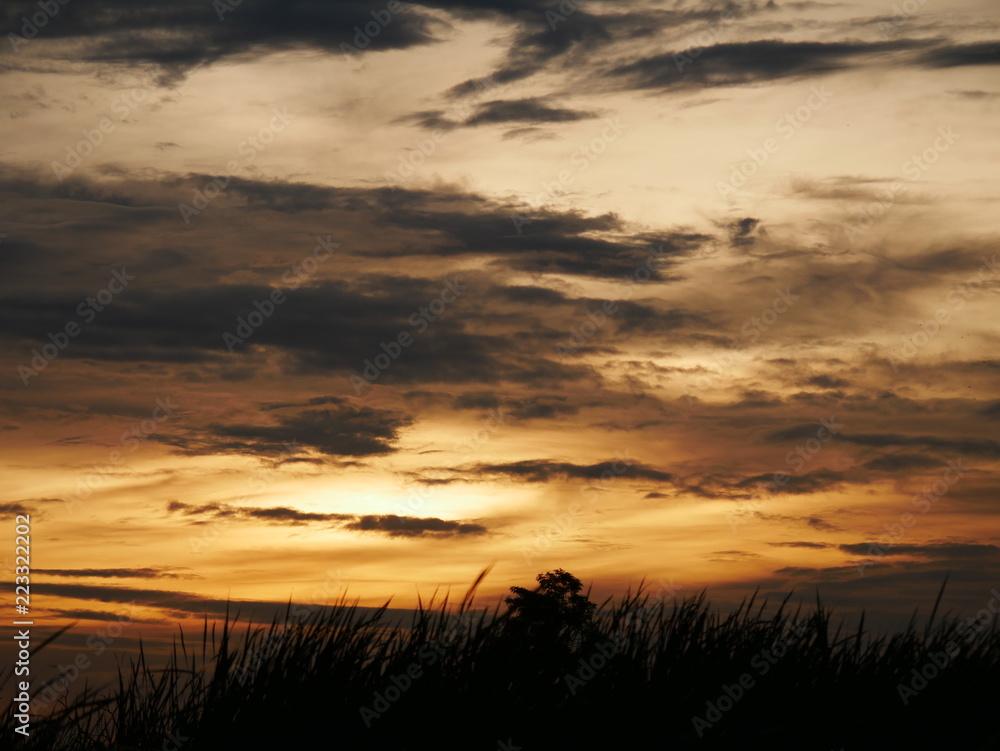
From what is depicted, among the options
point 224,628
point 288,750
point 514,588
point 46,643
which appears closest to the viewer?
point 46,643

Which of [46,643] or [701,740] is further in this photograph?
[701,740]

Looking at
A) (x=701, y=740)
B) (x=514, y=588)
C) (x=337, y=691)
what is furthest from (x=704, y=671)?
(x=514, y=588)

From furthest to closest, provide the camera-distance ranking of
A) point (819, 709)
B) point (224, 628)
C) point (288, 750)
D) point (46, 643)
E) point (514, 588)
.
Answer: point (514, 588) → point (819, 709) → point (224, 628) → point (288, 750) → point (46, 643)

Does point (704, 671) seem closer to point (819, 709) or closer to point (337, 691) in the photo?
point (819, 709)

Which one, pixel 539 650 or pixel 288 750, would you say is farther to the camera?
pixel 539 650

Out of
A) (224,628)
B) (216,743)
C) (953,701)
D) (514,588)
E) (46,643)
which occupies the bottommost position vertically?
(514,588)

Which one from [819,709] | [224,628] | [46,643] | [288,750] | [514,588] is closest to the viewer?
[46,643]

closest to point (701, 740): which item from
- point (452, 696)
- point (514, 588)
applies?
point (452, 696)

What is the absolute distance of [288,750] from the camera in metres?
10.4

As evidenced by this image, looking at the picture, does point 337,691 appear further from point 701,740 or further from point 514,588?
point 514,588

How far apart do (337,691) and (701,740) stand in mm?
3923

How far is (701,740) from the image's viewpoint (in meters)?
11.5

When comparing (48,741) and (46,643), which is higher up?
(46,643)

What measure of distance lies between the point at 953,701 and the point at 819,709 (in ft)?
6.65
